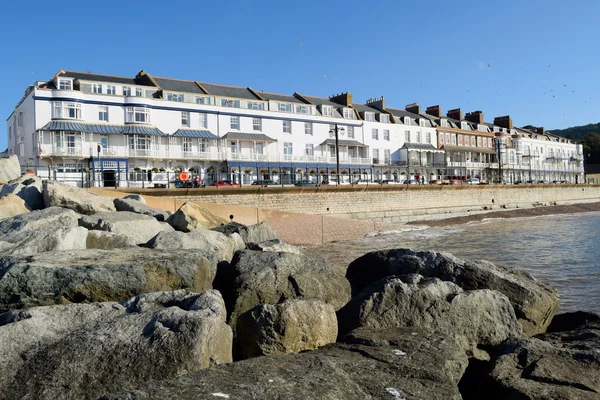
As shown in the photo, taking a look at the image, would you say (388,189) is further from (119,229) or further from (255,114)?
(119,229)

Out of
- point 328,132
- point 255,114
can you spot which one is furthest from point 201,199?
point 328,132

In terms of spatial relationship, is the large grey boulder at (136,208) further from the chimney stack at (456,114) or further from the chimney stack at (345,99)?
the chimney stack at (456,114)

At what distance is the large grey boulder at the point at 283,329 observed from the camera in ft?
13.9

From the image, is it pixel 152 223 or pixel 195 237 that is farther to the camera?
pixel 152 223

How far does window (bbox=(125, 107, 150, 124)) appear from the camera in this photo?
132ft

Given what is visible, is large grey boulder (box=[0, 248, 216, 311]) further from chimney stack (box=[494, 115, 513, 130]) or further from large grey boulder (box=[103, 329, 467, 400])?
chimney stack (box=[494, 115, 513, 130])

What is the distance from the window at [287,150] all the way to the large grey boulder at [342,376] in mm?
44952

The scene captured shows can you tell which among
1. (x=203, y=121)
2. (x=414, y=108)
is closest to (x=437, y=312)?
(x=203, y=121)

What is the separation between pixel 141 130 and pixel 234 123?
30.2ft

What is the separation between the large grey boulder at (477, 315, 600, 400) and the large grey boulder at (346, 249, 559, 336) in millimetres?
1340

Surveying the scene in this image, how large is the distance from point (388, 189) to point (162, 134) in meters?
18.9

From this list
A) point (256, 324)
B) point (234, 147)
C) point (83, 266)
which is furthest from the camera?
point (234, 147)

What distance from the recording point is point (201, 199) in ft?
81.1

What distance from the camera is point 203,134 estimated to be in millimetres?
43406
